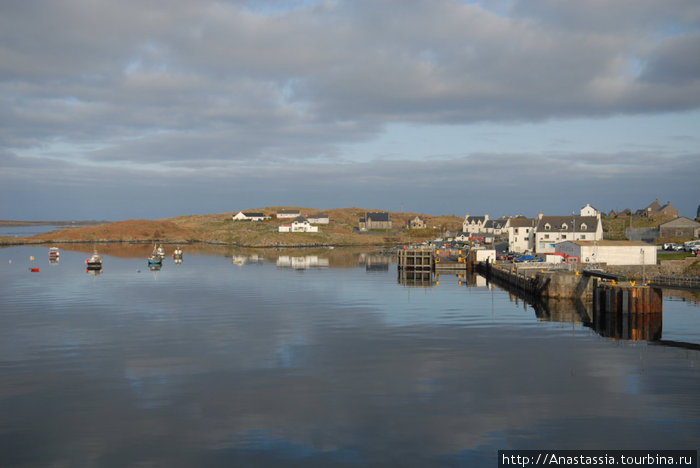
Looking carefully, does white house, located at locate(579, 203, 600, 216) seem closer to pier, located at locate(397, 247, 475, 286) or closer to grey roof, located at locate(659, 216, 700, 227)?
grey roof, located at locate(659, 216, 700, 227)

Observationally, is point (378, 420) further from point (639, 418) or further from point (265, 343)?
point (265, 343)

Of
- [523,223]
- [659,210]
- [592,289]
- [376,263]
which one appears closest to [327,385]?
[592,289]

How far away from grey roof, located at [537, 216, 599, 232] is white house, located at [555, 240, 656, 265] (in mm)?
39801

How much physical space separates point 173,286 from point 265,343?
136ft

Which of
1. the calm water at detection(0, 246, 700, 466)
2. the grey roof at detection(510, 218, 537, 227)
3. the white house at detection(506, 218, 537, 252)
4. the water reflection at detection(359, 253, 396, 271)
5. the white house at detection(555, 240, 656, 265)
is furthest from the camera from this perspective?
the grey roof at detection(510, 218, 537, 227)

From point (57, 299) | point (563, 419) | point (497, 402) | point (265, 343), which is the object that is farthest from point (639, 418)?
point (57, 299)

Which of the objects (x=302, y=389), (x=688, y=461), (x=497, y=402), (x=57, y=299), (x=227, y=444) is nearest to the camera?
(x=688, y=461)

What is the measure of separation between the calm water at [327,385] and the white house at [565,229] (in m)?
63.9

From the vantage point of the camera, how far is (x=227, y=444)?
2256 centimetres

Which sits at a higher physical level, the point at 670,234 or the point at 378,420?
the point at 670,234

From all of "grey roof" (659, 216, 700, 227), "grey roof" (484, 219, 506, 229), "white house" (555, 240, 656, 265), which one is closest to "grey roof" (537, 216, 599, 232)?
"grey roof" (659, 216, 700, 227)

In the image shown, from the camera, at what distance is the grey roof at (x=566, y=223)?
123m

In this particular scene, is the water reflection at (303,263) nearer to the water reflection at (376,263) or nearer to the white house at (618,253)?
the water reflection at (376,263)

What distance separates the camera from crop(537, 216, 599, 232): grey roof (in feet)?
404
